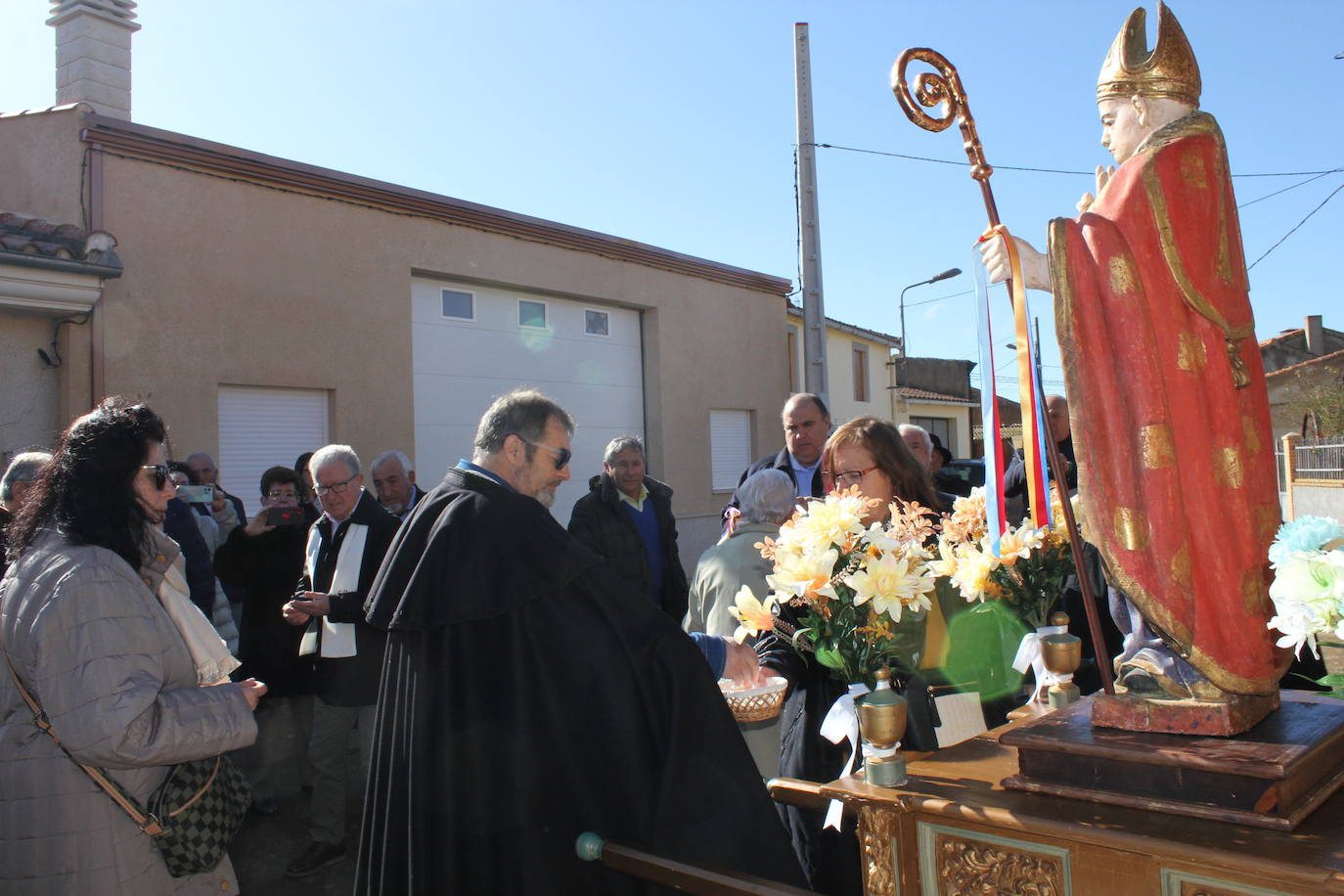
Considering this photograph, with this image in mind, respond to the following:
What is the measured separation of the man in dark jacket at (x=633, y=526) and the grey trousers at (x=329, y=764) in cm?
178

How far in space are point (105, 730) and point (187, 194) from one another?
7.27m

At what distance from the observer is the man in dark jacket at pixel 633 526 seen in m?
5.88

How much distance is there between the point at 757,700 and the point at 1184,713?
1101 mm

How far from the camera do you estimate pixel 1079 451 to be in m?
1.81

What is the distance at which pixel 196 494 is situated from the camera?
220 inches

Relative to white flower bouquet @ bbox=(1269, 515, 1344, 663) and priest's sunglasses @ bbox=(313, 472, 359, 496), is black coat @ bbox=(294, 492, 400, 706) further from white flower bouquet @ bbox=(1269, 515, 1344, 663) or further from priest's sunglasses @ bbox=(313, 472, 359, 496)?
white flower bouquet @ bbox=(1269, 515, 1344, 663)

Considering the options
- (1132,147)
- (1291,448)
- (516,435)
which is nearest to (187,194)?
(516,435)

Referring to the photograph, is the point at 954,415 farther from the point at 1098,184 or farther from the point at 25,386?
the point at 1098,184

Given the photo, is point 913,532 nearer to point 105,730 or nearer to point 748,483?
point 748,483

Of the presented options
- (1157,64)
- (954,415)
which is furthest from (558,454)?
(954,415)

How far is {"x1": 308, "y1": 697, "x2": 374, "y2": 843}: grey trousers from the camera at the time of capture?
4523mm

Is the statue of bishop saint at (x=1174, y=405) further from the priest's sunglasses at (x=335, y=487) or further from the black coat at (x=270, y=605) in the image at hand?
the black coat at (x=270, y=605)

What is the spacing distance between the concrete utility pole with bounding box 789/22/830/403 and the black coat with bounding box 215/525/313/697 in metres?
6.93

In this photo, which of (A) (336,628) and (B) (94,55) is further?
(B) (94,55)
